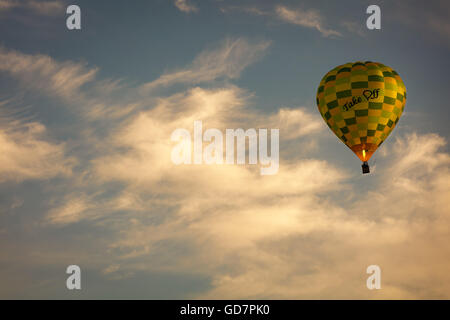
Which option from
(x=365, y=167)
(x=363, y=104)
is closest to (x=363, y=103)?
(x=363, y=104)

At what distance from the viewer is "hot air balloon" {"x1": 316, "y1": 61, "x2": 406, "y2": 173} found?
47.0m

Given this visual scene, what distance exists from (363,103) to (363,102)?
84 mm

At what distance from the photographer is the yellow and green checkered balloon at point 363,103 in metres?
47.0

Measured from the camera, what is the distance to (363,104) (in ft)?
154

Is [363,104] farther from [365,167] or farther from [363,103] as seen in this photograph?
[365,167]

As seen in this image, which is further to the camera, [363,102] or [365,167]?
[363,102]

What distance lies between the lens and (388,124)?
47844 millimetres

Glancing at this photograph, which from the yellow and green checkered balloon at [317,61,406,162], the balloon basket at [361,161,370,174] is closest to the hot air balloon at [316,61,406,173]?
the yellow and green checkered balloon at [317,61,406,162]

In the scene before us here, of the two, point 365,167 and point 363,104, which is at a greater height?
point 363,104

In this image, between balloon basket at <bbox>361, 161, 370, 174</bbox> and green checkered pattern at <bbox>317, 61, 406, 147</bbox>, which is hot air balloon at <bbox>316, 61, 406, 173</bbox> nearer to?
green checkered pattern at <bbox>317, 61, 406, 147</bbox>
